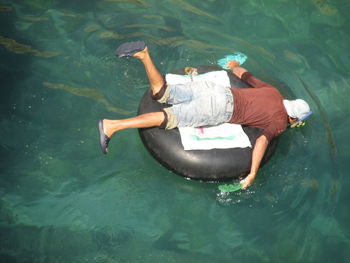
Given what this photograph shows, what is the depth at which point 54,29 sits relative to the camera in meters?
6.27

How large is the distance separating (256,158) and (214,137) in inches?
20.3

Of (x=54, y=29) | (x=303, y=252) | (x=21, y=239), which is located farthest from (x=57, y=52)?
(x=303, y=252)

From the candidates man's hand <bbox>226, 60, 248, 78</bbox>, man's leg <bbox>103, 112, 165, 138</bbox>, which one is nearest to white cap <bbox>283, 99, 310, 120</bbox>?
man's hand <bbox>226, 60, 248, 78</bbox>

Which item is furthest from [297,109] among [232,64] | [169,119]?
[169,119]

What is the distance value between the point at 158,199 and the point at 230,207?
2.65ft

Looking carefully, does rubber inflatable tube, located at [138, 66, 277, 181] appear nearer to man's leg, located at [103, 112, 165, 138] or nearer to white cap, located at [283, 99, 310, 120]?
man's leg, located at [103, 112, 165, 138]

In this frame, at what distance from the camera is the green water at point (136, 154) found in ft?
14.7

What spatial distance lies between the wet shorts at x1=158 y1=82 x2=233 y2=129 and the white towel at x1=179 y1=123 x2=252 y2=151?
2.6 inches

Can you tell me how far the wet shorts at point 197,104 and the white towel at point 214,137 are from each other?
7 centimetres

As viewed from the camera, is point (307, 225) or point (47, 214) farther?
point (307, 225)

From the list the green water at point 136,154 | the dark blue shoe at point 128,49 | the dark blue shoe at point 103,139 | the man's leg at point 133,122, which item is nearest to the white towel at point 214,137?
the man's leg at point 133,122

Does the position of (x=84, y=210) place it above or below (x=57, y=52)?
below

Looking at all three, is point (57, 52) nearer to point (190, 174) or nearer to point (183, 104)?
point (183, 104)

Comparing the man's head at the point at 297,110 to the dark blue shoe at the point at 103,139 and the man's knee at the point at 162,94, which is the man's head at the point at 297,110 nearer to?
the man's knee at the point at 162,94
